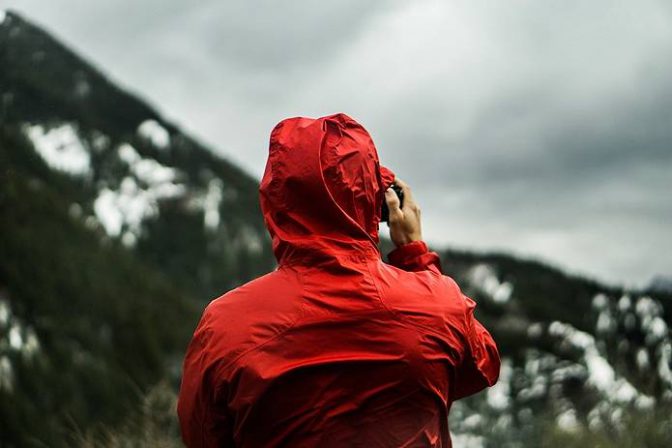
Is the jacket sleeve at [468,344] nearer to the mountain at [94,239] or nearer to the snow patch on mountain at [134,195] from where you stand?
the mountain at [94,239]

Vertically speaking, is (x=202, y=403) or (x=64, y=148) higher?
(x=64, y=148)

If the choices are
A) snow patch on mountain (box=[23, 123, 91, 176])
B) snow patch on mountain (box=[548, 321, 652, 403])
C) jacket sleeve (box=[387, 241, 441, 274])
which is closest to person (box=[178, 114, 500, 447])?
jacket sleeve (box=[387, 241, 441, 274])

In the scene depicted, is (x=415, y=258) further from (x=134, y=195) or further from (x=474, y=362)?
(x=134, y=195)

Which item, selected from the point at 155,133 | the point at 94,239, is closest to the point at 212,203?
the point at 155,133

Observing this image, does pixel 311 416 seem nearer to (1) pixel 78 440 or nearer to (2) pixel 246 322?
(2) pixel 246 322

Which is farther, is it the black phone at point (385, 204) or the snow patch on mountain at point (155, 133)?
the snow patch on mountain at point (155, 133)

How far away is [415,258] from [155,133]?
69.0 metres

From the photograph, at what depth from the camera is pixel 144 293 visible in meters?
39.7

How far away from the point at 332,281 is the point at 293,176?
0.28 metres

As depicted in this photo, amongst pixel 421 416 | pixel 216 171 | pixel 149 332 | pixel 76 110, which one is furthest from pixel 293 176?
pixel 216 171

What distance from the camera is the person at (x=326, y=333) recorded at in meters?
2.35

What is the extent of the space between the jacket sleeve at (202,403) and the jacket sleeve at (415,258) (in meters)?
0.59

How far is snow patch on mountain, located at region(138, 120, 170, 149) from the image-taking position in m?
68.5

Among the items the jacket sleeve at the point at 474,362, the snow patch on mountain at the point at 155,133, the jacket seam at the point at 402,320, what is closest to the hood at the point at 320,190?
the jacket seam at the point at 402,320
